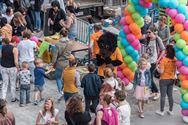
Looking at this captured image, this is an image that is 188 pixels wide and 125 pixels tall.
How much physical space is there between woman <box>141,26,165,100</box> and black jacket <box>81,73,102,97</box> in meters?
2.43

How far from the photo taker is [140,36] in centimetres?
1423

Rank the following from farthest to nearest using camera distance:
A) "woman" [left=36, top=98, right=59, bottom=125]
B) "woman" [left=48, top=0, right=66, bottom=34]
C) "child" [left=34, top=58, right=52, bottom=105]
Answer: "woman" [left=48, top=0, right=66, bottom=34]
"child" [left=34, top=58, right=52, bottom=105]
"woman" [left=36, top=98, right=59, bottom=125]

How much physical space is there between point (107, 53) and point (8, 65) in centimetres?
233

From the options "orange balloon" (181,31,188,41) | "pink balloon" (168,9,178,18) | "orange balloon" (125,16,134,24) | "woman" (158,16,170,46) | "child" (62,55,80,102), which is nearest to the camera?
"child" (62,55,80,102)

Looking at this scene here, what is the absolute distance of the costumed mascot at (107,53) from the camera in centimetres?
1318

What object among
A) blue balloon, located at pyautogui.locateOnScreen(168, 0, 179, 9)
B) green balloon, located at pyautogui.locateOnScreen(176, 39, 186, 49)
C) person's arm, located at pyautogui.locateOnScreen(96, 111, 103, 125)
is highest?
blue balloon, located at pyautogui.locateOnScreen(168, 0, 179, 9)

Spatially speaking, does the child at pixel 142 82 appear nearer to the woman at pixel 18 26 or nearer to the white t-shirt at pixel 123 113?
the white t-shirt at pixel 123 113

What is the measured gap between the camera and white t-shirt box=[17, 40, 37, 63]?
1343 centimetres

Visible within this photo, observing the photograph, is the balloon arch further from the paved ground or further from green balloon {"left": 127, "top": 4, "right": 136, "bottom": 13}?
the paved ground

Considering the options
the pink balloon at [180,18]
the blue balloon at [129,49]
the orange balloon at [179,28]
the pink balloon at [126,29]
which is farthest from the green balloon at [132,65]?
the pink balloon at [180,18]

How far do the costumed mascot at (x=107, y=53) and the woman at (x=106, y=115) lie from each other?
287 cm

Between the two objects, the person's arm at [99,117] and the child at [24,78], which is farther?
the child at [24,78]

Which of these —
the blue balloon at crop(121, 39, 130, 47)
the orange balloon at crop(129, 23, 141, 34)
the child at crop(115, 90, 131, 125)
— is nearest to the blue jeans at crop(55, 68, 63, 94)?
the blue balloon at crop(121, 39, 130, 47)

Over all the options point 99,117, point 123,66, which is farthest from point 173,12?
point 99,117
